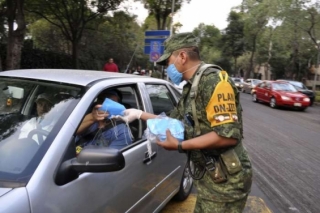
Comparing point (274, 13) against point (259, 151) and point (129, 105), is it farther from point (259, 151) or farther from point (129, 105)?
point (129, 105)

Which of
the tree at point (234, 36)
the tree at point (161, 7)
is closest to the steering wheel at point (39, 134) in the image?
the tree at point (161, 7)

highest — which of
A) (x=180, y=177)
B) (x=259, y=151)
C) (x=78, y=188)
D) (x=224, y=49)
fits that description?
(x=224, y=49)

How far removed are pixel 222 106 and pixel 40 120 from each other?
1223 millimetres

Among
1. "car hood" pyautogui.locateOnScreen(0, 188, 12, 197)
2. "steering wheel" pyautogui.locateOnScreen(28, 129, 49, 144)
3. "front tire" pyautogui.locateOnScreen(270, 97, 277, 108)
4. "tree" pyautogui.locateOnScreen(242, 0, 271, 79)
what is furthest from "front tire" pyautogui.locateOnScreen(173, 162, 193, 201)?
"tree" pyautogui.locateOnScreen(242, 0, 271, 79)

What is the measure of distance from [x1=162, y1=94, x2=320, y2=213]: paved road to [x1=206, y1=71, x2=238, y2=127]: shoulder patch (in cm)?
225

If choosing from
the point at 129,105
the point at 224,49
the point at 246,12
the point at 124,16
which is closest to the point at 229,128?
the point at 129,105

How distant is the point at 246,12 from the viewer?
40.8 m

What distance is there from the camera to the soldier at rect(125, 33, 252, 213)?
1.84 meters

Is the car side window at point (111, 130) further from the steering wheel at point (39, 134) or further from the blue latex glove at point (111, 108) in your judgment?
the steering wheel at point (39, 134)

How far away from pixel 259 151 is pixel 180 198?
11.7 ft

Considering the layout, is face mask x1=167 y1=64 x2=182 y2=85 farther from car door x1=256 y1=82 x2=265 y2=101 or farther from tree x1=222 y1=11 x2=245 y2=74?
tree x1=222 y1=11 x2=245 y2=74

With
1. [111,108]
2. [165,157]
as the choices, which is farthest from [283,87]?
[111,108]

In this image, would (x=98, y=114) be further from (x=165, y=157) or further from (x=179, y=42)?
(x=165, y=157)

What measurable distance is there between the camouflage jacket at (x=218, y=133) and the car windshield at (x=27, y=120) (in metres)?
0.83
